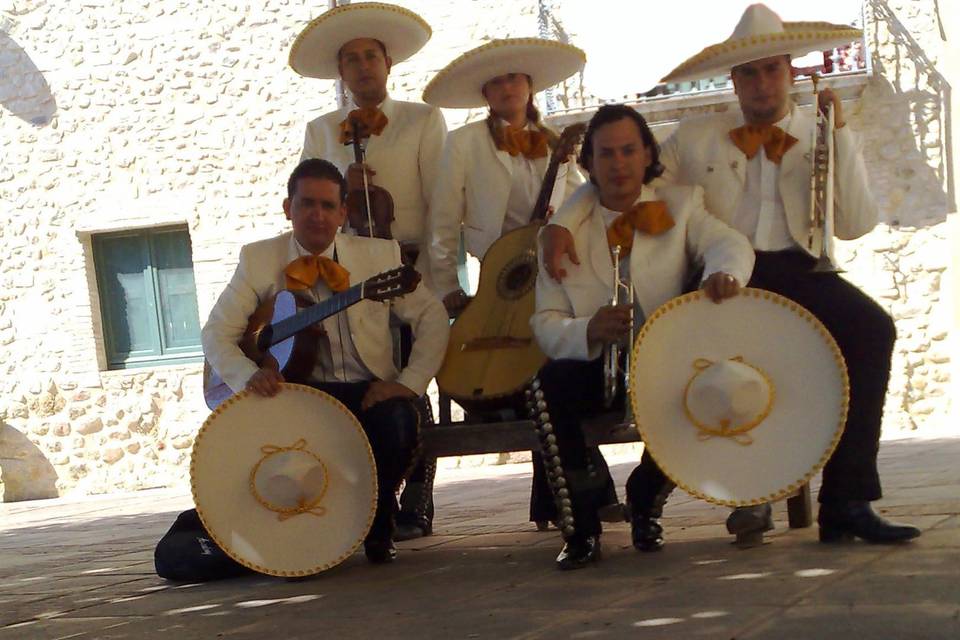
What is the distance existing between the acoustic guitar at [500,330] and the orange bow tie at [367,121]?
0.78 metres

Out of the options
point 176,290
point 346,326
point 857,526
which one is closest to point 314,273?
point 346,326

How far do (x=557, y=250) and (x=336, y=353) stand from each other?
2.94 feet

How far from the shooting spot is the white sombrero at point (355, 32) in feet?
16.9

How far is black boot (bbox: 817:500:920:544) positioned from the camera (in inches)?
142

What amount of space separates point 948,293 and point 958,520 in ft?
27.3

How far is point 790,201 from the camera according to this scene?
4.02 metres

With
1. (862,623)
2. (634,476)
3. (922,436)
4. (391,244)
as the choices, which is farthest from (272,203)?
A: (862,623)

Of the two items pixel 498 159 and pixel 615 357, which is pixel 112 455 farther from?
pixel 615 357

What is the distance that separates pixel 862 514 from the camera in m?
3.70

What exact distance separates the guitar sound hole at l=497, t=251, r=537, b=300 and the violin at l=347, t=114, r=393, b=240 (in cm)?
64

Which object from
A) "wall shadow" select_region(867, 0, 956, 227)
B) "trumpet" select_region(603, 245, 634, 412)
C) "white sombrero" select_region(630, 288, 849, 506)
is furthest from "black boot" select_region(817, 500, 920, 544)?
"wall shadow" select_region(867, 0, 956, 227)

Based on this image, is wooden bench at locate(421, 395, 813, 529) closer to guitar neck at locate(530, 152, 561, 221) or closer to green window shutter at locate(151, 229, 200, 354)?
guitar neck at locate(530, 152, 561, 221)

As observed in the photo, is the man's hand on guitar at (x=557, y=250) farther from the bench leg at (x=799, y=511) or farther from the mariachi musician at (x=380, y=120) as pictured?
the mariachi musician at (x=380, y=120)

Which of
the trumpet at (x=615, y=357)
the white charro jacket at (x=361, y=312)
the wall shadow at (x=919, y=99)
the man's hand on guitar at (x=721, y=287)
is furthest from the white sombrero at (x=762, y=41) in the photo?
the wall shadow at (x=919, y=99)
